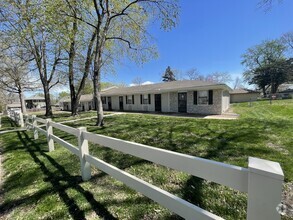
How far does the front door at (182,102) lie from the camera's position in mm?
17109

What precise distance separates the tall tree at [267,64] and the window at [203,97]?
35602mm

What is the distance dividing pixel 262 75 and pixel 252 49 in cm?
762

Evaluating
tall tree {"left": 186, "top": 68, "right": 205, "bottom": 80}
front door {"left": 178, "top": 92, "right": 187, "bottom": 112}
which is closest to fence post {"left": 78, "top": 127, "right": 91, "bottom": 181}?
front door {"left": 178, "top": 92, "right": 187, "bottom": 112}

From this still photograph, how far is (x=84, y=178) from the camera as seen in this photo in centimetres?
354

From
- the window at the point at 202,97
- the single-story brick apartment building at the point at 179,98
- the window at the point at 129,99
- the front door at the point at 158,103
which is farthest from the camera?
the window at the point at 129,99

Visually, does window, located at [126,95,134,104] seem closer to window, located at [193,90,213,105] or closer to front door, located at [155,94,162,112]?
front door, located at [155,94,162,112]

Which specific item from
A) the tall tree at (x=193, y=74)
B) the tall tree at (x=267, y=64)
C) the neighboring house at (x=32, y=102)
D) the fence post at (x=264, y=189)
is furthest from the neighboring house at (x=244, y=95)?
the neighboring house at (x=32, y=102)

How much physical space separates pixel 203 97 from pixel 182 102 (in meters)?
2.30

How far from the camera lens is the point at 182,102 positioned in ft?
57.0

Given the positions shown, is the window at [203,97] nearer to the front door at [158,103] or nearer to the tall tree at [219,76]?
the front door at [158,103]

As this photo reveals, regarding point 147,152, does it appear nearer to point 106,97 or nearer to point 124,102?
point 124,102

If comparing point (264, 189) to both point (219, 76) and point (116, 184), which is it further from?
point (219, 76)

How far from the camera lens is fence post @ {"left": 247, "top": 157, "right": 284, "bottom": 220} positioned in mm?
1078

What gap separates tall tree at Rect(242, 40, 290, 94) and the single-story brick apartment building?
98.9ft
